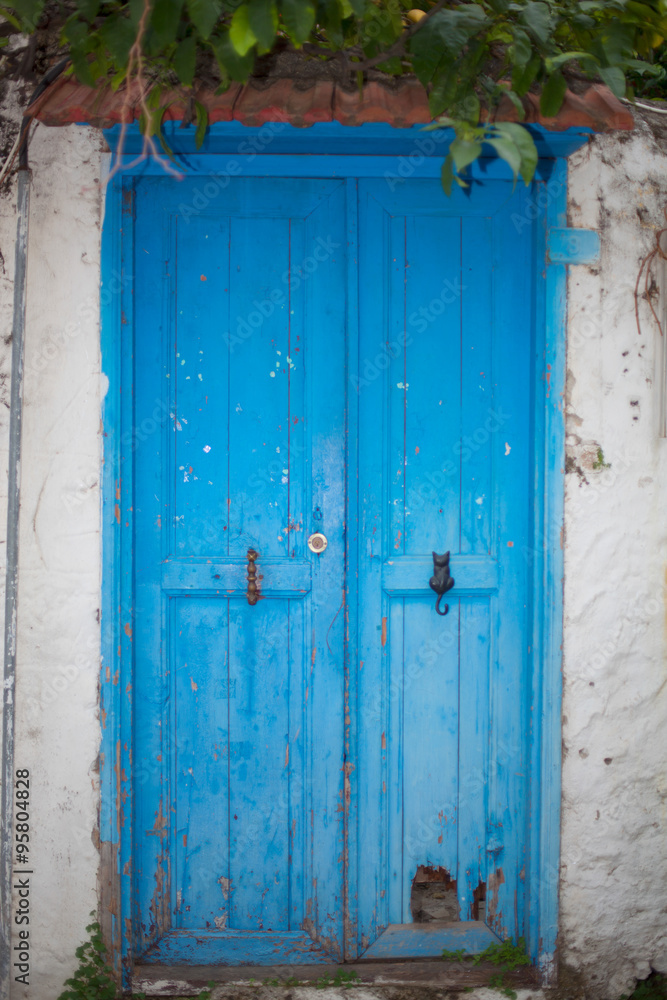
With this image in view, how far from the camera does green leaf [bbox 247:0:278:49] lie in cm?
165

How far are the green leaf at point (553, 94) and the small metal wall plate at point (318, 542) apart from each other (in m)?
1.40

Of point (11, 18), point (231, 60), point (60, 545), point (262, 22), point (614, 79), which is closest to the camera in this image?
point (262, 22)

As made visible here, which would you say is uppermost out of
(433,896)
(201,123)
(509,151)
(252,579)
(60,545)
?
(201,123)

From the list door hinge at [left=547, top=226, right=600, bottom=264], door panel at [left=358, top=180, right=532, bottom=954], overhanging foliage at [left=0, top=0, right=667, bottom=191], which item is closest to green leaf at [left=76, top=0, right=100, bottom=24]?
overhanging foliage at [left=0, top=0, right=667, bottom=191]

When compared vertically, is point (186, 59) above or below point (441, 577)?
above

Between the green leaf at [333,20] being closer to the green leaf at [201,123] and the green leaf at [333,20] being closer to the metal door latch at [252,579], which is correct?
the green leaf at [201,123]

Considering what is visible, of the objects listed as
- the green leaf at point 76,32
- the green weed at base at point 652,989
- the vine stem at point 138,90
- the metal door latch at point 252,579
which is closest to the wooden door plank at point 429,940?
the green weed at base at point 652,989

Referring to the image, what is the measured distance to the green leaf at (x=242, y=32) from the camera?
5.43ft

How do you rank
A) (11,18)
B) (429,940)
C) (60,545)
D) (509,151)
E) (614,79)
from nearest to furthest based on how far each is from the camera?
(509,151)
(614,79)
(11,18)
(60,545)
(429,940)

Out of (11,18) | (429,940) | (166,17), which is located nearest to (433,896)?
(429,940)

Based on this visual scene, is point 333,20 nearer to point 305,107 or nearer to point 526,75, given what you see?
point 305,107

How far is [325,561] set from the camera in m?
2.47

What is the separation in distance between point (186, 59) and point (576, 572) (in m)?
1.88

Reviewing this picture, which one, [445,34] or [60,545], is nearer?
[445,34]
